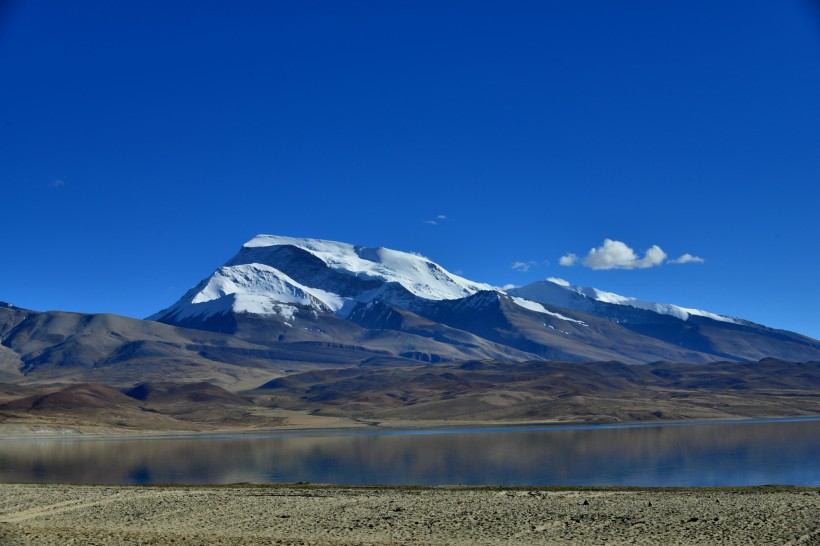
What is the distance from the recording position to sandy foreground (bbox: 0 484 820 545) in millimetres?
33125

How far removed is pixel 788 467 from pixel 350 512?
140ft

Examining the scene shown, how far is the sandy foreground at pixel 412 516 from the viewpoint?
33.1 m

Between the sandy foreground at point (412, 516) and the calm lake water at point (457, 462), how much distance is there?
14666mm

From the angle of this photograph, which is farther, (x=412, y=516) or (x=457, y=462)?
(x=457, y=462)

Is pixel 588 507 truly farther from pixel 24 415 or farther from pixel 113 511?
pixel 24 415

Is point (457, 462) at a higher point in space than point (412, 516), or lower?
lower

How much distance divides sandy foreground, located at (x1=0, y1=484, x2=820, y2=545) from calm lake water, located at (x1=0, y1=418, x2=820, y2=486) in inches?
577

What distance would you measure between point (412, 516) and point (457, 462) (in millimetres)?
43568

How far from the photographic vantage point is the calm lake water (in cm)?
6494

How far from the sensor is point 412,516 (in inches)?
1528

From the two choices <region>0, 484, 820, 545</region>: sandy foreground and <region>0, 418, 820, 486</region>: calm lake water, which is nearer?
<region>0, 484, 820, 545</region>: sandy foreground

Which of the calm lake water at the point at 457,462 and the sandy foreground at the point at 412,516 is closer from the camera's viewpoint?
the sandy foreground at the point at 412,516

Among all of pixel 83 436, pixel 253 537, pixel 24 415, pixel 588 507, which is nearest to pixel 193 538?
pixel 253 537

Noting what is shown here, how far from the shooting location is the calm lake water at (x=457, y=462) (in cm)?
6494
